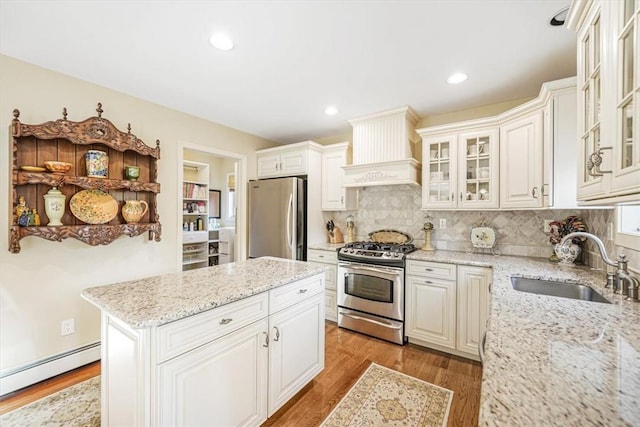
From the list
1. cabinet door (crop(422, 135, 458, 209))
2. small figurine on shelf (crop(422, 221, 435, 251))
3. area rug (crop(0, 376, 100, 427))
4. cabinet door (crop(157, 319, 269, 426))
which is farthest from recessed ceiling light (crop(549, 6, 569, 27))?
area rug (crop(0, 376, 100, 427))

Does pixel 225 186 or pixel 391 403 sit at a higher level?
pixel 225 186

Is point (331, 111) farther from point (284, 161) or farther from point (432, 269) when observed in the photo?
point (432, 269)

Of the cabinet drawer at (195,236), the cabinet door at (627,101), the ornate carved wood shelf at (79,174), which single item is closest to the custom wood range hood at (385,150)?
the cabinet door at (627,101)

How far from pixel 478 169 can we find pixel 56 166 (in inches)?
146

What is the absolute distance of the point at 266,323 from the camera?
1631 millimetres

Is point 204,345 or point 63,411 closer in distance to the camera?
point 204,345

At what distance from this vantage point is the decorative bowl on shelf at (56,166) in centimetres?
211

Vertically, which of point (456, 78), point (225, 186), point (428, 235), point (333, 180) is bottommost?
point (428, 235)

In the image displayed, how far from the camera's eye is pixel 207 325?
1.33 metres

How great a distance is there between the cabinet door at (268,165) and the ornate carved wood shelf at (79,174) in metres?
1.47

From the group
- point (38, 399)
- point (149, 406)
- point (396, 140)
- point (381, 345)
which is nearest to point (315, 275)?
point (149, 406)

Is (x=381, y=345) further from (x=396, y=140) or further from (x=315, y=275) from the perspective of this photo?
(x=396, y=140)

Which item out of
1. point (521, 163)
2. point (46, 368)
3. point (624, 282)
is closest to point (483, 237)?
point (521, 163)

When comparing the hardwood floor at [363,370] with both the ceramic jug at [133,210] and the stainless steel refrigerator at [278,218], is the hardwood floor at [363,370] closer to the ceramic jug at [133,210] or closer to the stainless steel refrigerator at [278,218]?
the stainless steel refrigerator at [278,218]
